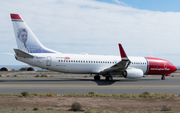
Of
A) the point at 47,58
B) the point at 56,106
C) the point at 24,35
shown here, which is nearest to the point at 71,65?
the point at 47,58

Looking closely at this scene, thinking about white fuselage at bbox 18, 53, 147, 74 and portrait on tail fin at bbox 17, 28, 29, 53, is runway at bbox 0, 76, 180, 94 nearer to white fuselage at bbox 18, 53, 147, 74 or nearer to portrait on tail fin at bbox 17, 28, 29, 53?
white fuselage at bbox 18, 53, 147, 74

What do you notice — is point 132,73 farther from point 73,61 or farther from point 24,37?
point 24,37

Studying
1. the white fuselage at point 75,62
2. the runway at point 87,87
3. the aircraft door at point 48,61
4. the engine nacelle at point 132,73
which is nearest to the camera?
the runway at point 87,87

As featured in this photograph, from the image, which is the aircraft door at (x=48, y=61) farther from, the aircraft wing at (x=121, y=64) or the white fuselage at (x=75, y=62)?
the aircraft wing at (x=121, y=64)

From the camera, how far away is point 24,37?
22.4 meters

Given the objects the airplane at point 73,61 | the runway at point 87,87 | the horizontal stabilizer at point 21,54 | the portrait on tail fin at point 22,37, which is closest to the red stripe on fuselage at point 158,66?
the airplane at point 73,61

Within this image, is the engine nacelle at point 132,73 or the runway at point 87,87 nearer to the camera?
the runway at point 87,87

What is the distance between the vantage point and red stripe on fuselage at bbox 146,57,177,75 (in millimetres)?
27125

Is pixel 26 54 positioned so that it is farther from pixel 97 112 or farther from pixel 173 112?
pixel 173 112

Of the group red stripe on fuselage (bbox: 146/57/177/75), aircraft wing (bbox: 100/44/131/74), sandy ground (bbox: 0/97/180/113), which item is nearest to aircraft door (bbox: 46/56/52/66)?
aircraft wing (bbox: 100/44/131/74)

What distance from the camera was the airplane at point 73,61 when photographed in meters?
22.0

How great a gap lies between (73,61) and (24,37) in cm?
675

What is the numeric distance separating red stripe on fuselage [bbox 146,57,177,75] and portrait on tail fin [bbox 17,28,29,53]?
17.3m

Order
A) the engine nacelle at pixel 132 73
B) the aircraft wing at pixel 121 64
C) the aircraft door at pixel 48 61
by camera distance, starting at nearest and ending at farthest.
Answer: the aircraft wing at pixel 121 64, the engine nacelle at pixel 132 73, the aircraft door at pixel 48 61
